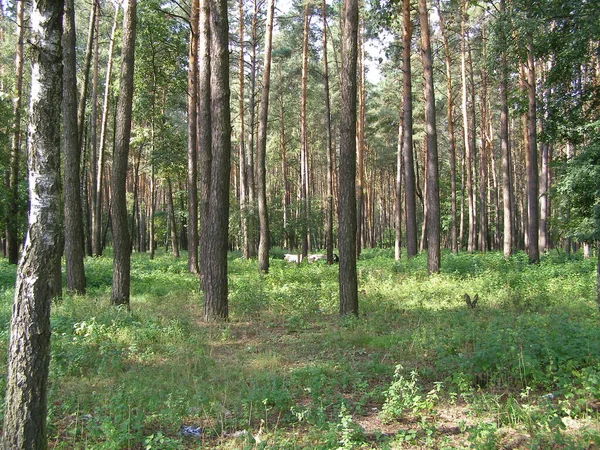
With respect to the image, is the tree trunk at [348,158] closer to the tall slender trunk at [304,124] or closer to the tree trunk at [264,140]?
the tree trunk at [264,140]

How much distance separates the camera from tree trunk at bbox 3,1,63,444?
3295 millimetres

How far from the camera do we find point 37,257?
3303mm

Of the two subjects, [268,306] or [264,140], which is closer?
[268,306]

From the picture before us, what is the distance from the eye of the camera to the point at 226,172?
29.7ft

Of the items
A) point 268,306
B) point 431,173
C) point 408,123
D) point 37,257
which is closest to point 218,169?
point 268,306

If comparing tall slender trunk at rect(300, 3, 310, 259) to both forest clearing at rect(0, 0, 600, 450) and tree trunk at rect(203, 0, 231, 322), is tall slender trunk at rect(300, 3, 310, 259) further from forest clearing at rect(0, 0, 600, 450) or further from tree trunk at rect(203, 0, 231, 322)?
tree trunk at rect(203, 0, 231, 322)

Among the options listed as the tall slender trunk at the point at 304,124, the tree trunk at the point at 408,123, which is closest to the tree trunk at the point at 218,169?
the tree trunk at the point at 408,123

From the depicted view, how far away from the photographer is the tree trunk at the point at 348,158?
29.1ft

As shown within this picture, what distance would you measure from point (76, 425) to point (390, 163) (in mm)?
38047

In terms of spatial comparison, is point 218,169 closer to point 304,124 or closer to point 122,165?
point 122,165

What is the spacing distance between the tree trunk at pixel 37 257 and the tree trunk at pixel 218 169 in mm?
5554

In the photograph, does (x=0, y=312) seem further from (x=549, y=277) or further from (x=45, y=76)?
(x=549, y=277)

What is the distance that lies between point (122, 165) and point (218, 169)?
7.81ft

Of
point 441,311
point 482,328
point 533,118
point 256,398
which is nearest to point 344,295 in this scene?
point 441,311
